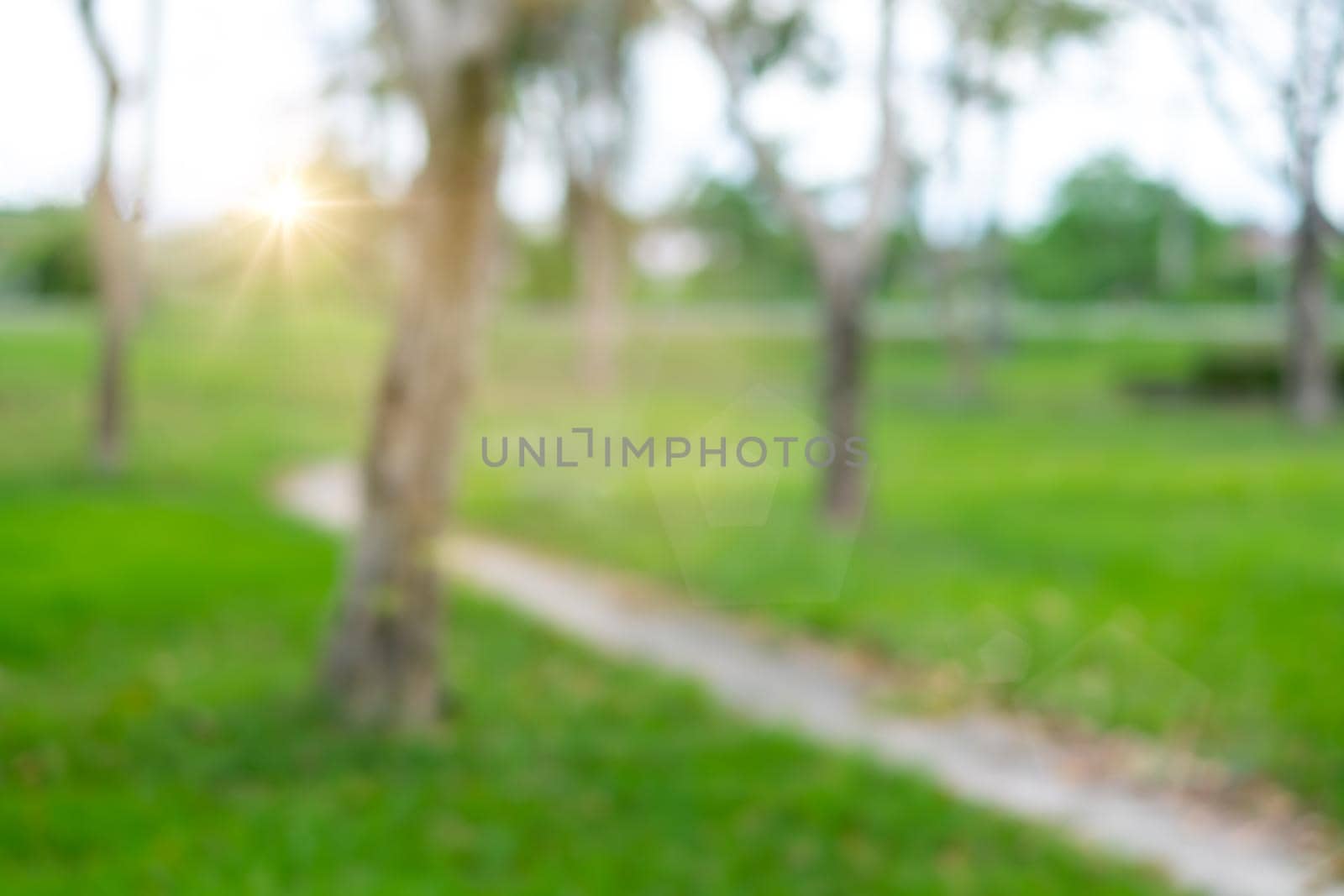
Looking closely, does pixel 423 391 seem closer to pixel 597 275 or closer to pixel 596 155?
pixel 596 155

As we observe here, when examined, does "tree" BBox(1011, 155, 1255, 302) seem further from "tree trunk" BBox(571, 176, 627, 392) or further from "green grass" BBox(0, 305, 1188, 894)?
"green grass" BBox(0, 305, 1188, 894)

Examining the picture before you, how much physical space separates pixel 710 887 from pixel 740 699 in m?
2.57

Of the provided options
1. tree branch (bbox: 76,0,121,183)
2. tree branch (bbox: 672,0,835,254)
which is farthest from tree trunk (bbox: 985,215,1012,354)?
tree branch (bbox: 76,0,121,183)

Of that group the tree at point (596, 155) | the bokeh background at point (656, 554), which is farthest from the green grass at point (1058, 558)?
the tree at point (596, 155)

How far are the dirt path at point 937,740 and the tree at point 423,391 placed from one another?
274 millimetres

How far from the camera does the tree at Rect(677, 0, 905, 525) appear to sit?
10133 millimetres

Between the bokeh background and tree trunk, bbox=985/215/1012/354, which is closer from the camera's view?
the bokeh background

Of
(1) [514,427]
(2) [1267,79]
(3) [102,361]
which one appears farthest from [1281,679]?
(1) [514,427]

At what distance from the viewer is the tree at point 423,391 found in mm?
5379

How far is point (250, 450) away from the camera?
58.0 feet

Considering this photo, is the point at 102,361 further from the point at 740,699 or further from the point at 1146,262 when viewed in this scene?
the point at 1146,262

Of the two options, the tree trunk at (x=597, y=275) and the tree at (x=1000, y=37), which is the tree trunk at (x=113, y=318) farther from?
the tree trunk at (x=597, y=275)

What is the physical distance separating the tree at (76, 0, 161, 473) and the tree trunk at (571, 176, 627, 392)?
11.2 metres

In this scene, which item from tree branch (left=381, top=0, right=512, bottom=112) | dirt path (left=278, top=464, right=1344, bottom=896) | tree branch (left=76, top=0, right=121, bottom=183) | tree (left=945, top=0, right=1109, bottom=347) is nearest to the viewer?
dirt path (left=278, top=464, right=1344, bottom=896)
